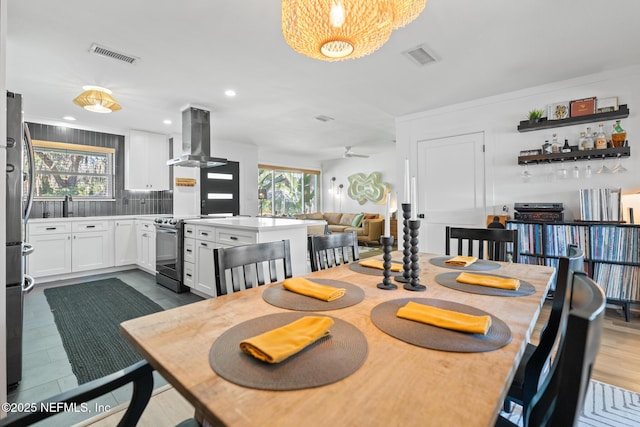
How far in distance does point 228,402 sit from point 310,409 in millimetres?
152

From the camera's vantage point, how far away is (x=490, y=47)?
2629 mm

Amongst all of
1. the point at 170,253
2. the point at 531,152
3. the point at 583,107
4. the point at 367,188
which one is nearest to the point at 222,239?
the point at 170,253

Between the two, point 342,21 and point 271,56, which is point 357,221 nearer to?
point 271,56

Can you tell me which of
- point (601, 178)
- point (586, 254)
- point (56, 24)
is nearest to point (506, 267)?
point (586, 254)

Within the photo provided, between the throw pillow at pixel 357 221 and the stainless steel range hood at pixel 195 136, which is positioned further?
the throw pillow at pixel 357 221

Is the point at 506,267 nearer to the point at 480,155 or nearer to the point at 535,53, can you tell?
the point at 535,53

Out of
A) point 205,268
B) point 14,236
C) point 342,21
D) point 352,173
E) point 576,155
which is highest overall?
point 352,173

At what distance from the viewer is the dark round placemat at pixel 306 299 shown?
1.06 m

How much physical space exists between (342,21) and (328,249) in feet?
3.91

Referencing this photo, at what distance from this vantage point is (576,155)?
3.14 metres

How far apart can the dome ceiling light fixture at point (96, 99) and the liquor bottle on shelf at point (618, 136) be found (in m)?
5.29

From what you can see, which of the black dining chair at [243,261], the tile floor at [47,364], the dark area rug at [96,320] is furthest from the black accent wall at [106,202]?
the black dining chair at [243,261]

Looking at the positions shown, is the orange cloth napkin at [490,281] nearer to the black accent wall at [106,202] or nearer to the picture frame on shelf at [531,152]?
the picture frame on shelf at [531,152]

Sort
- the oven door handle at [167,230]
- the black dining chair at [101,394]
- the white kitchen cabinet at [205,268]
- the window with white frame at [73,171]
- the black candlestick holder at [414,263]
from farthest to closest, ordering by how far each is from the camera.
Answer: the window with white frame at [73,171] < the oven door handle at [167,230] < the white kitchen cabinet at [205,268] < the black candlestick holder at [414,263] < the black dining chair at [101,394]
